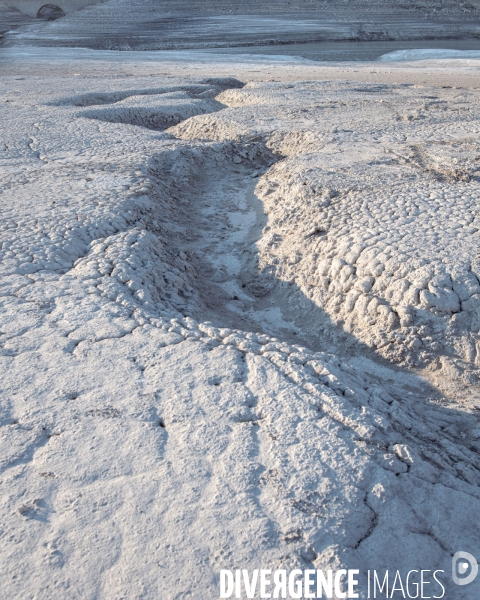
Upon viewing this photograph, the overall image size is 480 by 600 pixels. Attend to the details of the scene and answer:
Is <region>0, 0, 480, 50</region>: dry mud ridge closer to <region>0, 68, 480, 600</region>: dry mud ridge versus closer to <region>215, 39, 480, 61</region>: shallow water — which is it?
<region>215, 39, 480, 61</region>: shallow water

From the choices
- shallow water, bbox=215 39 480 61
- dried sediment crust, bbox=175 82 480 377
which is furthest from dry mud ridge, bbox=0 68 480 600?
shallow water, bbox=215 39 480 61

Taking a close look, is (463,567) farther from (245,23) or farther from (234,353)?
(245,23)

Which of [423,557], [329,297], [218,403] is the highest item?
[218,403]

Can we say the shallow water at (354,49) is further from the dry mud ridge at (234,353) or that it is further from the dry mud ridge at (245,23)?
the dry mud ridge at (234,353)

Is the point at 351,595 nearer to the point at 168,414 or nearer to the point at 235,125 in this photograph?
the point at 168,414

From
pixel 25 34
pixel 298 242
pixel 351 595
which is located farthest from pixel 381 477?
pixel 25 34
